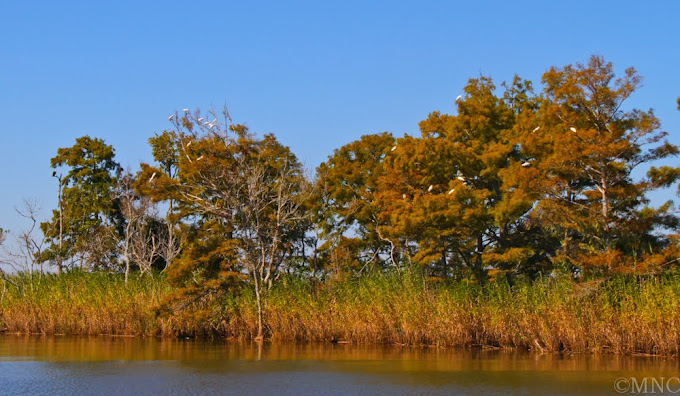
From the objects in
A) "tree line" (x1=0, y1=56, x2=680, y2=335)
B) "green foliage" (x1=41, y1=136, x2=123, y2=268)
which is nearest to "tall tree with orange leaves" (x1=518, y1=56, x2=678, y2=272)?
"tree line" (x1=0, y1=56, x2=680, y2=335)

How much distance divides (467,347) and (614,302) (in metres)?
4.41

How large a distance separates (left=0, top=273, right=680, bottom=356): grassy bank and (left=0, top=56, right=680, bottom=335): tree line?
90 centimetres

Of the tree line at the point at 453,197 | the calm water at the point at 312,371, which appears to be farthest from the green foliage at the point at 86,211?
the calm water at the point at 312,371

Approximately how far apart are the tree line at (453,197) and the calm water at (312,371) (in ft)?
12.6

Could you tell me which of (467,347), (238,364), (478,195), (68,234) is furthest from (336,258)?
(68,234)

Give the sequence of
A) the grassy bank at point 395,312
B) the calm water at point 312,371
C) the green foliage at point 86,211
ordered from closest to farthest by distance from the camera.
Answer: the calm water at point 312,371
the grassy bank at point 395,312
the green foliage at point 86,211

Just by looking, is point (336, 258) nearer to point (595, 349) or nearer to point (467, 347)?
point (467, 347)

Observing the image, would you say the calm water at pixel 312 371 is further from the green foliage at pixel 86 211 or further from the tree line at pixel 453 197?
the green foliage at pixel 86 211

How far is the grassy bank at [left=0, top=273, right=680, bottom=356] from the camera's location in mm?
18766

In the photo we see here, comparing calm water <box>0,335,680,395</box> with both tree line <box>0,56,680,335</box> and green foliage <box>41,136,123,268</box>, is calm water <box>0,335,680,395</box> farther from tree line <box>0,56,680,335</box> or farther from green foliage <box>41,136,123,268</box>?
green foliage <box>41,136,123,268</box>

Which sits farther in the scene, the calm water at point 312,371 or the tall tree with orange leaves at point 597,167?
the tall tree with orange leaves at point 597,167

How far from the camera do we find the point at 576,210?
21.6 m

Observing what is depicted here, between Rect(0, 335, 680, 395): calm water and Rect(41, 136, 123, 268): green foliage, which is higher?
Rect(41, 136, 123, 268): green foliage

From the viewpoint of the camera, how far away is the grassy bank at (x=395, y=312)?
18766 millimetres
